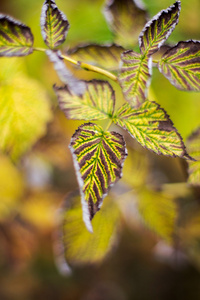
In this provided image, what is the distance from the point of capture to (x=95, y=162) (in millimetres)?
367

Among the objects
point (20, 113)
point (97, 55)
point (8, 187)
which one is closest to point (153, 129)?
point (97, 55)

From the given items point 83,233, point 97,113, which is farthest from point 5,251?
point 97,113

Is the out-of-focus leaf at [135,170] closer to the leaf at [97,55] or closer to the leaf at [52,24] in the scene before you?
the leaf at [97,55]

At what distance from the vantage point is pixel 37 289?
3.79ft

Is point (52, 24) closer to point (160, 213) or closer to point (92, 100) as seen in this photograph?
point (92, 100)

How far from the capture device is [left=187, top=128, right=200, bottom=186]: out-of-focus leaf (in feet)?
1.50

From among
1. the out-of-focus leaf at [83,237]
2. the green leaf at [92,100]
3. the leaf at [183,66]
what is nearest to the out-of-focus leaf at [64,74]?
the green leaf at [92,100]

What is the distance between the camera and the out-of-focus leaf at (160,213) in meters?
0.62

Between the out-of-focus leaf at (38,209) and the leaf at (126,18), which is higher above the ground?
the leaf at (126,18)

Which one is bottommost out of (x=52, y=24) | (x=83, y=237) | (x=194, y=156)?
(x=83, y=237)

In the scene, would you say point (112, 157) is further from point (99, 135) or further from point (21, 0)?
point (21, 0)

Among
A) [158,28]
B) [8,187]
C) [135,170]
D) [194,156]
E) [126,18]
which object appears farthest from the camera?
[8,187]

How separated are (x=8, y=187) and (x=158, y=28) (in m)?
0.71

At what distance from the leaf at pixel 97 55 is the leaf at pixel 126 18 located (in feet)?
0.34
